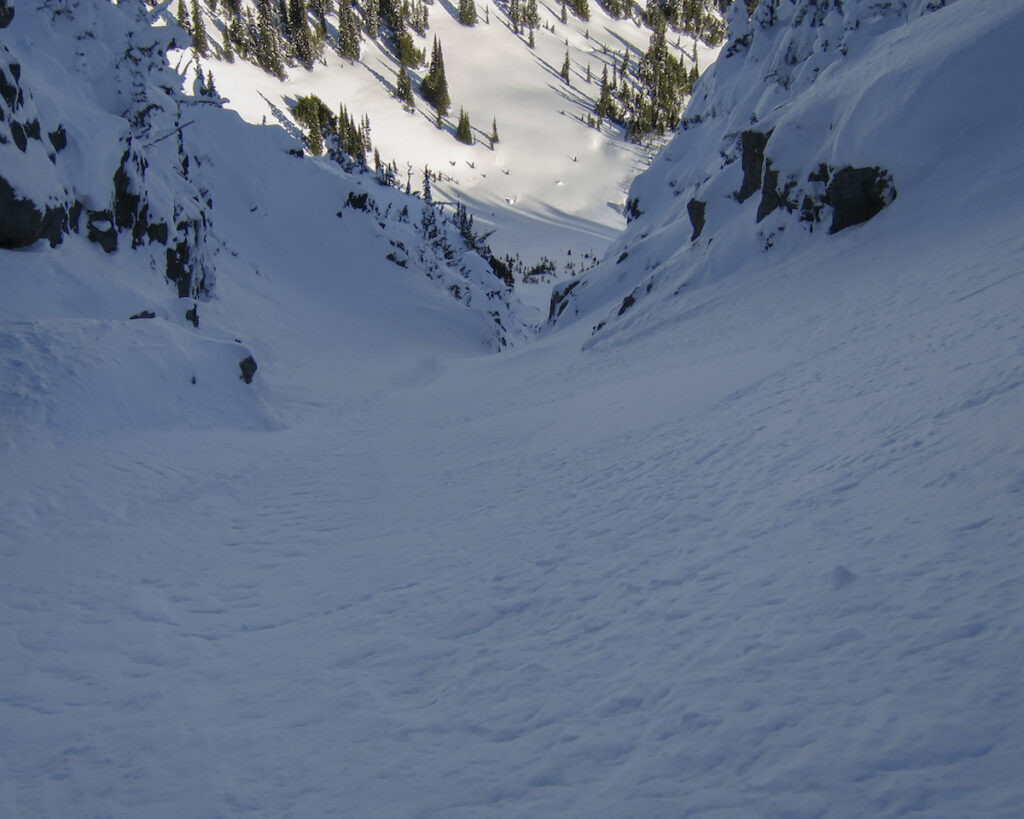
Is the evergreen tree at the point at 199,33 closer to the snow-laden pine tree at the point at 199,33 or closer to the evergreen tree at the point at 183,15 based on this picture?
the snow-laden pine tree at the point at 199,33

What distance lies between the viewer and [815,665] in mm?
2637

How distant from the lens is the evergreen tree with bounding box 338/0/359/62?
85875 millimetres

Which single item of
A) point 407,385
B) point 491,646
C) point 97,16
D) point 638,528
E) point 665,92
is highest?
point 665,92

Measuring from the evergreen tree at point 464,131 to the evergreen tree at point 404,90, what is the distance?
7760 millimetres

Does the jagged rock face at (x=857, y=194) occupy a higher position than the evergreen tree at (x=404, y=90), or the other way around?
the evergreen tree at (x=404, y=90)

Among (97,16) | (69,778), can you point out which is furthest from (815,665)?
(97,16)

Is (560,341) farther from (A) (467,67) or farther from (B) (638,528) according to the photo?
(A) (467,67)

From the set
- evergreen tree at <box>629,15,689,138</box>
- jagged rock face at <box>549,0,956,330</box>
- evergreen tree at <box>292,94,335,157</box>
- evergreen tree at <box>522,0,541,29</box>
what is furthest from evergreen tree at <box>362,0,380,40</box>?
jagged rock face at <box>549,0,956,330</box>

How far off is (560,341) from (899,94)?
10721 millimetres

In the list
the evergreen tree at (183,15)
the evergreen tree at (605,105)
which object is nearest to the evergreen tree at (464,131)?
the evergreen tree at (605,105)

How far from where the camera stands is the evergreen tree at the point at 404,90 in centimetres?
8419

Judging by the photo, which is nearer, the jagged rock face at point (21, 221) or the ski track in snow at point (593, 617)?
the ski track in snow at point (593, 617)

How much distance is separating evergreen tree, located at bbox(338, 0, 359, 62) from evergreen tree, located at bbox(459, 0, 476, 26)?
25.4 meters

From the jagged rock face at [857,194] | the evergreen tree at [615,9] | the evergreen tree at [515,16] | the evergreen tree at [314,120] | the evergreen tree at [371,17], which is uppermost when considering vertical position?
the evergreen tree at [615,9]
